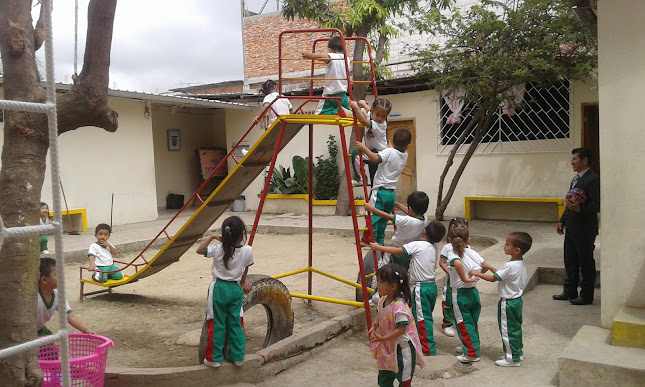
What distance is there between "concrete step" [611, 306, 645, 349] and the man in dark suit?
1964mm

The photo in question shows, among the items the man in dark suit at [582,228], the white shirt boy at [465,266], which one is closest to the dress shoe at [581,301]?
the man in dark suit at [582,228]

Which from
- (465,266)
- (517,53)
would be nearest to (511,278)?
(465,266)

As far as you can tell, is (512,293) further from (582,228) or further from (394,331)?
(582,228)

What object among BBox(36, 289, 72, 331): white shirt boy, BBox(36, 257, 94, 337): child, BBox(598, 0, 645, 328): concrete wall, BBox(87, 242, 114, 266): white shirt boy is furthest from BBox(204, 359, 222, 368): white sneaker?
BBox(87, 242, 114, 266): white shirt boy

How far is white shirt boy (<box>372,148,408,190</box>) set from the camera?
5254 mm

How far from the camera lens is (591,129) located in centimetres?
1183

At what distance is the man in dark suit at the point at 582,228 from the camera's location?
5.89 m

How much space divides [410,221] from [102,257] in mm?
4022

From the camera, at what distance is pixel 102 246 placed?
7090mm

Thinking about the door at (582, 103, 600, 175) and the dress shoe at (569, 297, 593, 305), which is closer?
the dress shoe at (569, 297, 593, 305)

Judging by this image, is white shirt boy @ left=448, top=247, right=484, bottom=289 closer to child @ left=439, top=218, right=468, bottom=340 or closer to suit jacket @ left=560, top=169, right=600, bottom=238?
child @ left=439, top=218, right=468, bottom=340

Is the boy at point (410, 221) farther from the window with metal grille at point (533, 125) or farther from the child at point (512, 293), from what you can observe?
the window with metal grille at point (533, 125)

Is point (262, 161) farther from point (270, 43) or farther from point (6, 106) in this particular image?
point (270, 43)

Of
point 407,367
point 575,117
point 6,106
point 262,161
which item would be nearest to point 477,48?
point 575,117
